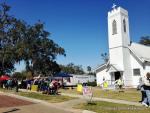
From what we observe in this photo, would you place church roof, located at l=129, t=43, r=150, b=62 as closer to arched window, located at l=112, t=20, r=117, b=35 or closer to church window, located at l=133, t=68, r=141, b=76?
church window, located at l=133, t=68, r=141, b=76

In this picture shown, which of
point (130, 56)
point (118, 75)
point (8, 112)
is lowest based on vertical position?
point (8, 112)

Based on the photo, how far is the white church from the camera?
41.8m

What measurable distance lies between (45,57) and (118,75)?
19111mm

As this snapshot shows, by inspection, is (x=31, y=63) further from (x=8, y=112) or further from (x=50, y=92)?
(x=8, y=112)

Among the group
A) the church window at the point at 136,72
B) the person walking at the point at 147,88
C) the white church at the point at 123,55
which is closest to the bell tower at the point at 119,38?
the white church at the point at 123,55

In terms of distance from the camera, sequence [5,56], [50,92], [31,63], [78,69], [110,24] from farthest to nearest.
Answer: [78,69] < [31,63] < [5,56] < [110,24] < [50,92]

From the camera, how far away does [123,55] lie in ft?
138

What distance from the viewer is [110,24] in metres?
43.7

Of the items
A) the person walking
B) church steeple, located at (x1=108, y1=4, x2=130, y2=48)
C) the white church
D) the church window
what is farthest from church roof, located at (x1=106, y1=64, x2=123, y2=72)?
the person walking

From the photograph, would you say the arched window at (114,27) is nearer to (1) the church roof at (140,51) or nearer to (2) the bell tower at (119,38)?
(2) the bell tower at (119,38)

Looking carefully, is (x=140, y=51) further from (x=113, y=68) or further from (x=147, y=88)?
(x=147, y=88)

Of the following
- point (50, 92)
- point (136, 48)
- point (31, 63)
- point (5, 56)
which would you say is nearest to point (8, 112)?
point (50, 92)

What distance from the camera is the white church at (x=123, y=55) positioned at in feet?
137

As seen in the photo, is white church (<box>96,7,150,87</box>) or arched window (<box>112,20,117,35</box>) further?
arched window (<box>112,20,117,35</box>)
